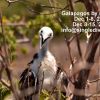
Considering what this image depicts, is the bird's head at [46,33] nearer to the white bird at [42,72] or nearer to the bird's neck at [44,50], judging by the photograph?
the white bird at [42,72]

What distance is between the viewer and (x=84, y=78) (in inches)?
95.0

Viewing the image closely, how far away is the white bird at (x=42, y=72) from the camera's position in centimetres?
302

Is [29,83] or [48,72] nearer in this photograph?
[29,83]

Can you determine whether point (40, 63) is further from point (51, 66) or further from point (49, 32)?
point (49, 32)

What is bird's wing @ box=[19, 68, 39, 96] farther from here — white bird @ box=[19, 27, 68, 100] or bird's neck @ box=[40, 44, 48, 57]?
bird's neck @ box=[40, 44, 48, 57]

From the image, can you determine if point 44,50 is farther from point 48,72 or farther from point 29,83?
point 29,83

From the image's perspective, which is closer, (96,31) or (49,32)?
→ (96,31)

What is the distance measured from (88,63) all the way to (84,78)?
0.17 m

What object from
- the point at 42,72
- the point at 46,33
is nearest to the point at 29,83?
the point at 42,72

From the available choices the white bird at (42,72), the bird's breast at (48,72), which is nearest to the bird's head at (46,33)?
the white bird at (42,72)

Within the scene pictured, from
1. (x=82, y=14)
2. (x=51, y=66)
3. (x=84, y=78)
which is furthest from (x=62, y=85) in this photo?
(x=84, y=78)

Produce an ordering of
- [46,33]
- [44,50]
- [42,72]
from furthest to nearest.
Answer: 1. [44,50]
2. [42,72]
3. [46,33]

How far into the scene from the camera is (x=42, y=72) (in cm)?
315

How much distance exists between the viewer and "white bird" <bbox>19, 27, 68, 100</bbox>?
3022 millimetres
